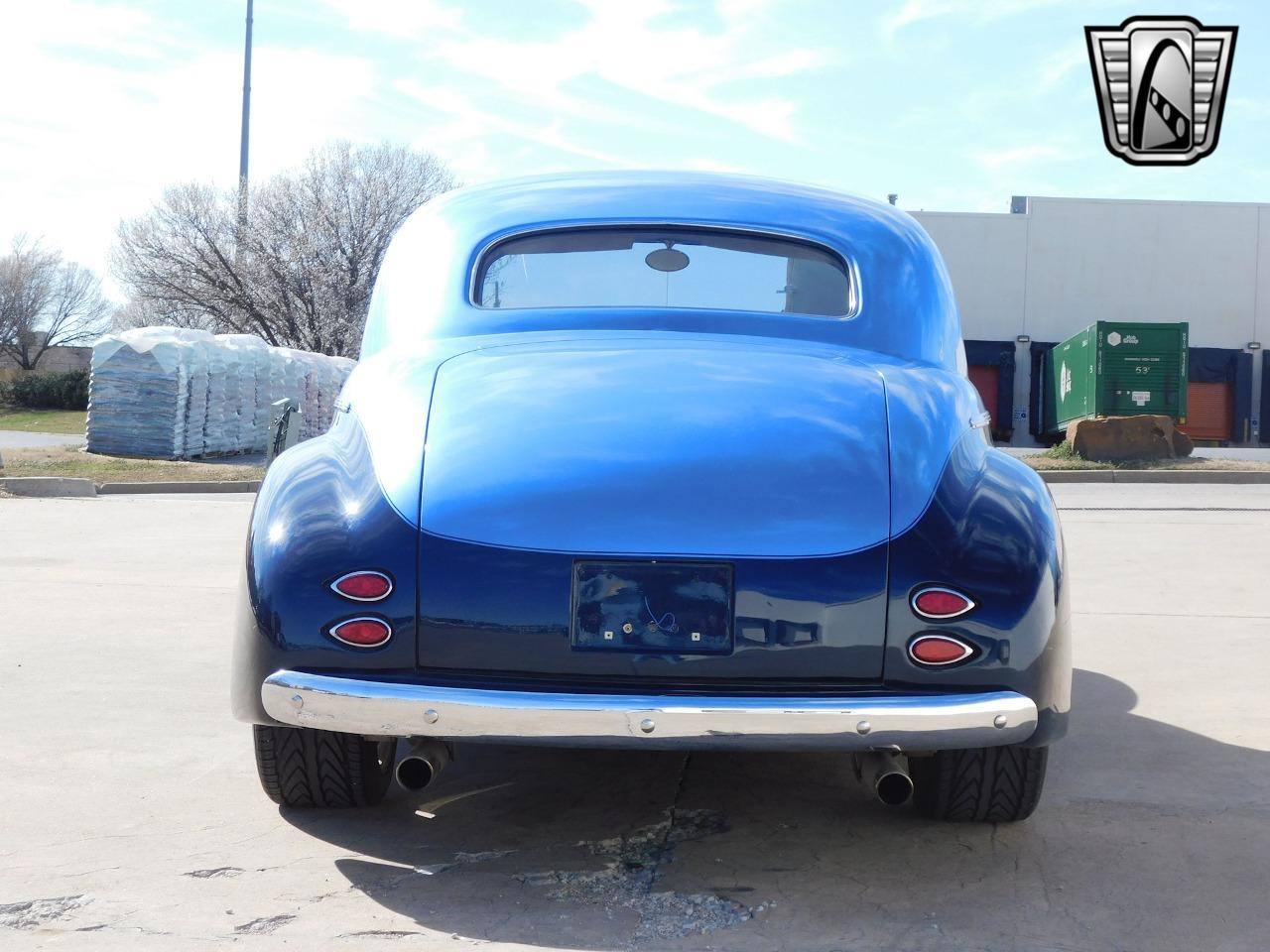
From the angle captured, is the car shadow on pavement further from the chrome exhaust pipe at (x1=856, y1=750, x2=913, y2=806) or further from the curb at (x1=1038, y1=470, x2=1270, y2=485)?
the curb at (x1=1038, y1=470, x2=1270, y2=485)

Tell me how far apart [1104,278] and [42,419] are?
31626mm

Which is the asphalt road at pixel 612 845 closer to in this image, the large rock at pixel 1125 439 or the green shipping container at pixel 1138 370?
the large rock at pixel 1125 439

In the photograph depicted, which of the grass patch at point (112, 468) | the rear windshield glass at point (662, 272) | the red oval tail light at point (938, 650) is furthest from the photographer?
the grass patch at point (112, 468)

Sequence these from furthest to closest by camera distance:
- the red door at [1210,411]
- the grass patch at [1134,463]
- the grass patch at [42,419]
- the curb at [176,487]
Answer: the red door at [1210,411] → the grass patch at [42,419] → the grass patch at [1134,463] → the curb at [176,487]

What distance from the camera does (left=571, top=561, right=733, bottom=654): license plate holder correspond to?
266cm

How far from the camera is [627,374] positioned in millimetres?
3094

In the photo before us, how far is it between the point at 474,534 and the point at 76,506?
1200cm

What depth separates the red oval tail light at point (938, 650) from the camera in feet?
8.85

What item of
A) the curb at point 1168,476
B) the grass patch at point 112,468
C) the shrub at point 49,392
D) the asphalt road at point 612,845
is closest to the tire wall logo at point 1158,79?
the curb at point 1168,476

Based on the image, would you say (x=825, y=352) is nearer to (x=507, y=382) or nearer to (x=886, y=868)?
(x=507, y=382)

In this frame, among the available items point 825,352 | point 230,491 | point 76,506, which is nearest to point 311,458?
point 825,352

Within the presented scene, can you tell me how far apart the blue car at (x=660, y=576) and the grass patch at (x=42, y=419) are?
3203 cm

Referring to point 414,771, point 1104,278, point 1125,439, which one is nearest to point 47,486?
point 414,771

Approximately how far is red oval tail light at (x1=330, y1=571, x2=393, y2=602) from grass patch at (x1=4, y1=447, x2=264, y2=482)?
15457 mm
